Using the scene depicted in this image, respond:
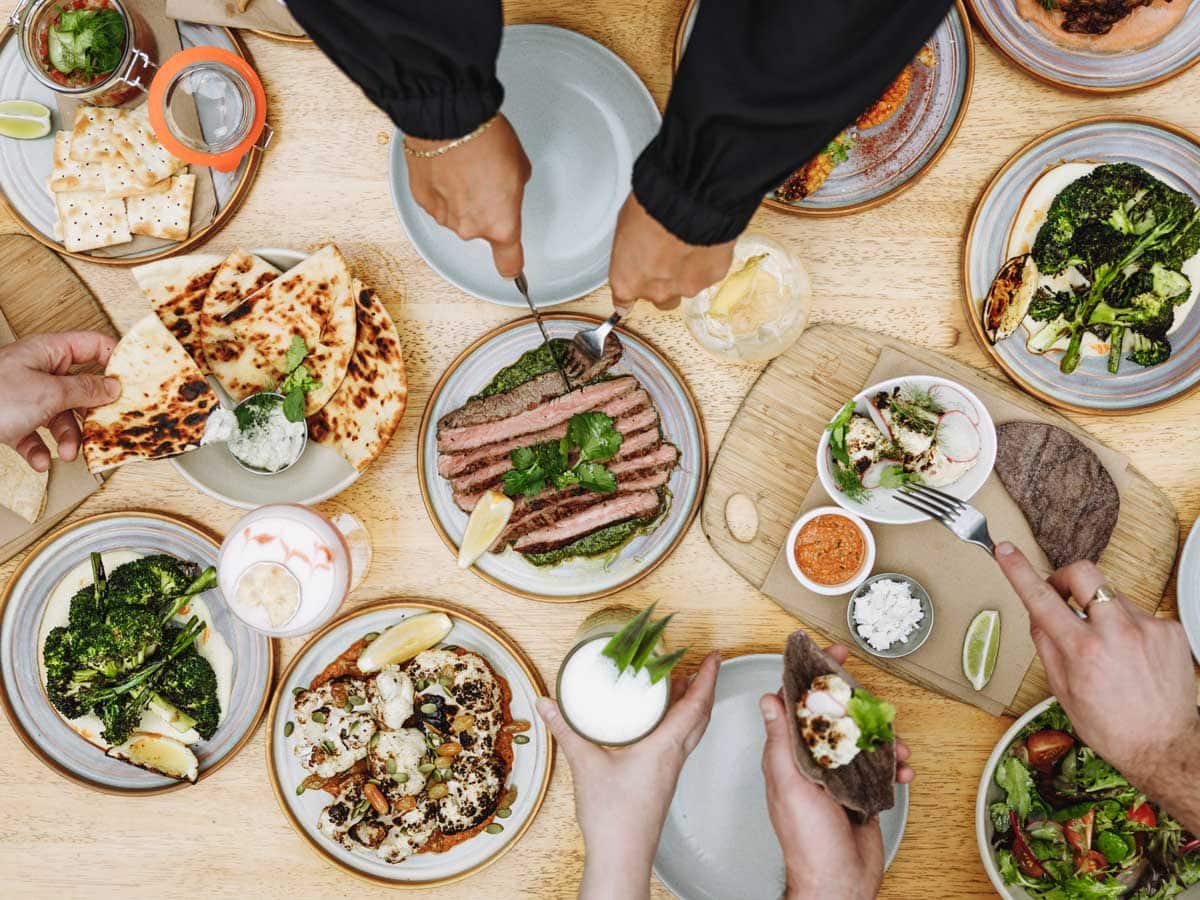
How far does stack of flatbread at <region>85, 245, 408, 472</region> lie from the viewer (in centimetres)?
197

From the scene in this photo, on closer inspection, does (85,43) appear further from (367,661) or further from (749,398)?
(749,398)

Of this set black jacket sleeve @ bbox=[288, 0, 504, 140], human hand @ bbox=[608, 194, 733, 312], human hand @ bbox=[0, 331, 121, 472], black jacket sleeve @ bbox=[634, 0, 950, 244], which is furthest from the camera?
human hand @ bbox=[0, 331, 121, 472]

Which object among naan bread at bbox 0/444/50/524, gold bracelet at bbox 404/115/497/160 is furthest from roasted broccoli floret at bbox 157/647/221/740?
gold bracelet at bbox 404/115/497/160

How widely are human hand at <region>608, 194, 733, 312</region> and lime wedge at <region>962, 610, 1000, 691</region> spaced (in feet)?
3.69

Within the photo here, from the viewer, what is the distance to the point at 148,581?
6.83 ft

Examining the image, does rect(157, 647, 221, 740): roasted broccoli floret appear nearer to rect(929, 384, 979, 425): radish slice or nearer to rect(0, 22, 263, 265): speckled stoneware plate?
rect(0, 22, 263, 265): speckled stoneware plate

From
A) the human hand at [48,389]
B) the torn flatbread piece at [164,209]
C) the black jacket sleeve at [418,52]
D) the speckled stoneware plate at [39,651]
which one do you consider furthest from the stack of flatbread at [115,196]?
the black jacket sleeve at [418,52]

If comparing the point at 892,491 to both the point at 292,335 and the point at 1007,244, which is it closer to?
the point at 1007,244

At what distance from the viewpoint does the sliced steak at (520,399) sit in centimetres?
205

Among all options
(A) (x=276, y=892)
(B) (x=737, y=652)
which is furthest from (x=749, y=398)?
(A) (x=276, y=892)

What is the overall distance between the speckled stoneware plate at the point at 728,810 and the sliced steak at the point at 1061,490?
2.48ft

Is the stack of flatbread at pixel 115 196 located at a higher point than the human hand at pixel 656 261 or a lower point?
lower

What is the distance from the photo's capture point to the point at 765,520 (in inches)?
81.7

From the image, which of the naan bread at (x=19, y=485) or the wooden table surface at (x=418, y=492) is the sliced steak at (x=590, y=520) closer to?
the wooden table surface at (x=418, y=492)
